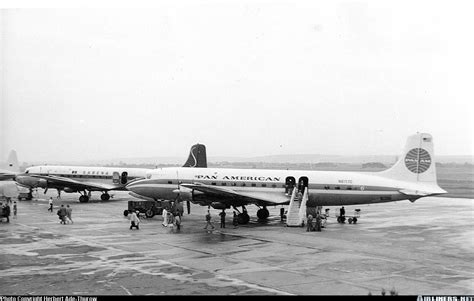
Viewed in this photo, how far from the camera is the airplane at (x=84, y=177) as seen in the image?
177ft

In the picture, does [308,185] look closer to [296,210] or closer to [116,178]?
[296,210]

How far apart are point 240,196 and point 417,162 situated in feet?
41.3

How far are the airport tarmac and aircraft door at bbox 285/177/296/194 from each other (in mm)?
3069

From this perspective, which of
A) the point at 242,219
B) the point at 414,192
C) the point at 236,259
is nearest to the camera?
the point at 236,259

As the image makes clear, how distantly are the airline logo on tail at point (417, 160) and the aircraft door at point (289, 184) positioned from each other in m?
8.01

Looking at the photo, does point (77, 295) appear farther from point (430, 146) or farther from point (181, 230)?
point (430, 146)

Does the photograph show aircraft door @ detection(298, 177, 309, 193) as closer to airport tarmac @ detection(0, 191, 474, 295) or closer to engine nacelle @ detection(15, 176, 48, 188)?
airport tarmac @ detection(0, 191, 474, 295)

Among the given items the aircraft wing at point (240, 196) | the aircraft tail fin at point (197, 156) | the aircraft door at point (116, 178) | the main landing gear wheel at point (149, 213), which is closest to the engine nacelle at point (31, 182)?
the aircraft door at point (116, 178)

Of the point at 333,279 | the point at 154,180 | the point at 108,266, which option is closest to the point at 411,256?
the point at 333,279

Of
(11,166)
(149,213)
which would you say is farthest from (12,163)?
(149,213)

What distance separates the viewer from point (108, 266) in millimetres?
19047

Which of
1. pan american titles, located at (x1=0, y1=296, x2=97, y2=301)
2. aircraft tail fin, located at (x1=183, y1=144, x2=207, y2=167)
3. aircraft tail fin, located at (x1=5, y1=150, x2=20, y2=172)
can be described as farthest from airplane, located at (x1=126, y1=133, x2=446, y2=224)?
aircraft tail fin, located at (x1=5, y1=150, x2=20, y2=172)

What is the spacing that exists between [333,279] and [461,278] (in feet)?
15.2

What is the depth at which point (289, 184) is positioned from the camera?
114ft
